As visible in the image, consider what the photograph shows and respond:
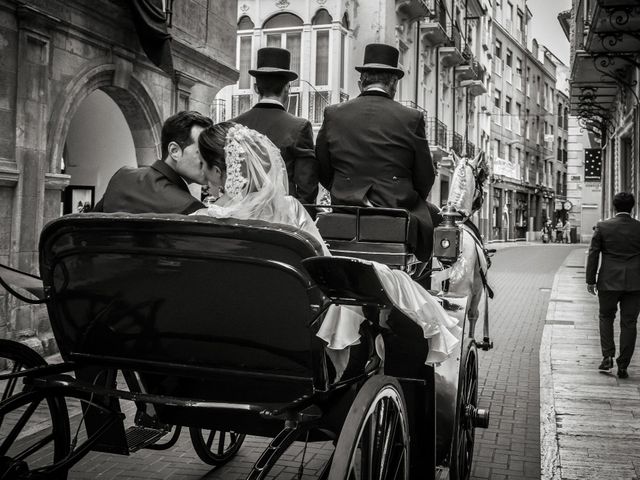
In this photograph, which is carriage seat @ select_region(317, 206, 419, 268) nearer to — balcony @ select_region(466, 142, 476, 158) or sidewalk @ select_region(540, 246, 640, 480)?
sidewalk @ select_region(540, 246, 640, 480)

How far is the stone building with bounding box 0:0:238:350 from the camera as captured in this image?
26.7 ft

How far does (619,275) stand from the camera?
26.4 feet

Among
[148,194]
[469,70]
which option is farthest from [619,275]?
[469,70]

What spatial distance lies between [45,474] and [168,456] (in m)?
2.43

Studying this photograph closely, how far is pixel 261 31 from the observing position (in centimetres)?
2455

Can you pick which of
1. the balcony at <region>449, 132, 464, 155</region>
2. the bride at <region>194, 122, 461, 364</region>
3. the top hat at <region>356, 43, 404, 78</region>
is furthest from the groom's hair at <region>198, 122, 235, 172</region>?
the balcony at <region>449, 132, 464, 155</region>

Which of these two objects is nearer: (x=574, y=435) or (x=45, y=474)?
(x=45, y=474)

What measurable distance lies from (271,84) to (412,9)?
24.9 meters

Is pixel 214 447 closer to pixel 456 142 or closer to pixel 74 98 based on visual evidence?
pixel 74 98

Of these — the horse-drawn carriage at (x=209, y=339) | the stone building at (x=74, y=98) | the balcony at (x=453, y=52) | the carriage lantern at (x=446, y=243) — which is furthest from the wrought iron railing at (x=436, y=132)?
the horse-drawn carriage at (x=209, y=339)

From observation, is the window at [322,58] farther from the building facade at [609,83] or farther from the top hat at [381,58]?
the top hat at [381,58]

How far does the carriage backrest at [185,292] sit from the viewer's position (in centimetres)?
280

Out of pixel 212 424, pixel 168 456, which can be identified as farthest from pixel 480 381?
pixel 212 424

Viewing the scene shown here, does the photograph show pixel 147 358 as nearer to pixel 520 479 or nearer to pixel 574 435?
pixel 520 479
